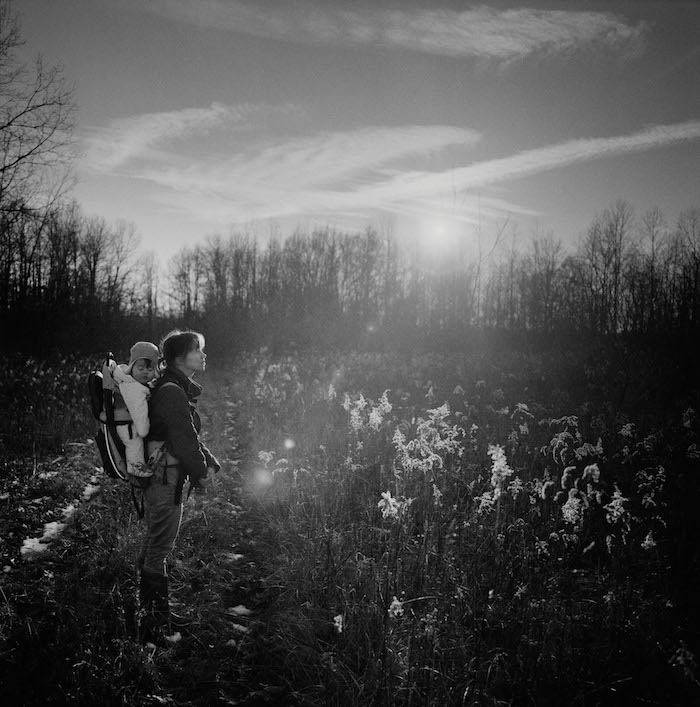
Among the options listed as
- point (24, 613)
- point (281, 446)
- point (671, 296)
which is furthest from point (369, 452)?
point (671, 296)

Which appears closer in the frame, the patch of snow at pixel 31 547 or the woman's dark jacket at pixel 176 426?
the woman's dark jacket at pixel 176 426

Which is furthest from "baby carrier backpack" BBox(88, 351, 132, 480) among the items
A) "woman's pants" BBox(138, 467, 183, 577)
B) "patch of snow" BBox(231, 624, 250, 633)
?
"patch of snow" BBox(231, 624, 250, 633)

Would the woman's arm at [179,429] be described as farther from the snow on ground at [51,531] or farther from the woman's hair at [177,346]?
the snow on ground at [51,531]

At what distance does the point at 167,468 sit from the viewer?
10.6 ft

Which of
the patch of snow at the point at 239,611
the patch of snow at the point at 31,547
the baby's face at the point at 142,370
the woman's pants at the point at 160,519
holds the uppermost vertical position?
the baby's face at the point at 142,370

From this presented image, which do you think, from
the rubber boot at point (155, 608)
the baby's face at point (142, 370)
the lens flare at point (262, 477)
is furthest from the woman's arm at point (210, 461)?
the lens flare at point (262, 477)

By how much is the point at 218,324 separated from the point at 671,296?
112 feet

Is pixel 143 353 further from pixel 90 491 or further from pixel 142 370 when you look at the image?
pixel 90 491

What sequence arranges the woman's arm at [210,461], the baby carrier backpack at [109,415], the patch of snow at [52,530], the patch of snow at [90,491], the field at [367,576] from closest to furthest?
the field at [367,576] < the baby carrier backpack at [109,415] < the woman's arm at [210,461] < the patch of snow at [52,530] < the patch of snow at [90,491]

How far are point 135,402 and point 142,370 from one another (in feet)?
0.91

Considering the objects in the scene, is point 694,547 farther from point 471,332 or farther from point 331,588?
point 471,332

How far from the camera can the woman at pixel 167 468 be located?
3.16 meters

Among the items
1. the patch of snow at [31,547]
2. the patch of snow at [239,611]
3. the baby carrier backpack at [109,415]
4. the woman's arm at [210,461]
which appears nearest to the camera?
the baby carrier backpack at [109,415]

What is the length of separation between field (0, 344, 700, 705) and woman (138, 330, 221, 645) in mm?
222
